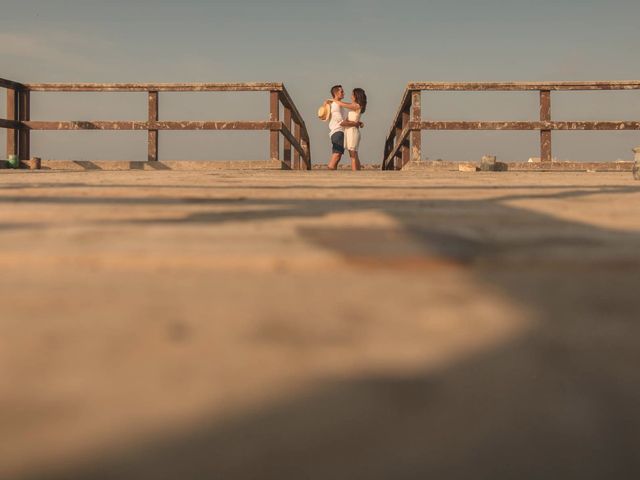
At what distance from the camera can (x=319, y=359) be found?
494 mm

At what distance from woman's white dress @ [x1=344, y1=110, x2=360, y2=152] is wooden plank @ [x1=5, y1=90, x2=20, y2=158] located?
4575mm

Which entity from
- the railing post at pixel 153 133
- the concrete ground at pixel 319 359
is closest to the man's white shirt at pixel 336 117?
the railing post at pixel 153 133

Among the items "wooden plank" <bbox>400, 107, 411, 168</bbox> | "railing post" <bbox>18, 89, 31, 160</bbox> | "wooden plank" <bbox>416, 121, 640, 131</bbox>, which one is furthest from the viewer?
"wooden plank" <bbox>400, 107, 411, 168</bbox>

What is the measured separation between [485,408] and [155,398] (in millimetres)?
283

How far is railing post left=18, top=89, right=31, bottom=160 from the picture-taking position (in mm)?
7539

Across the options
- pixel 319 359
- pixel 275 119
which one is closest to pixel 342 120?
pixel 275 119

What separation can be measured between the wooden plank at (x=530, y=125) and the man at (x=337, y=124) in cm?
114

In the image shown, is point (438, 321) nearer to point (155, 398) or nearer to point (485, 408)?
point (485, 408)

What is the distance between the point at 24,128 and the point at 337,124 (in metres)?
4.38

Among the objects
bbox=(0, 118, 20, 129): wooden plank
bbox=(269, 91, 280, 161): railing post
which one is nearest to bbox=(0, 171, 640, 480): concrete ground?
bbox=(269, 91, 280, 161): railing post

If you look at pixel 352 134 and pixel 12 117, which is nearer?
pixel 12 117

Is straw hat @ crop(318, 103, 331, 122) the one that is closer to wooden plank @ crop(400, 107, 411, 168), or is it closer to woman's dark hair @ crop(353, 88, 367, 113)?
woman's dark hair @ crop(353, 88, 367, 113)

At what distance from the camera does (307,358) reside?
1.62ft

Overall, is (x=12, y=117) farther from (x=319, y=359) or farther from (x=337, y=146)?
(x=319, y=359)
